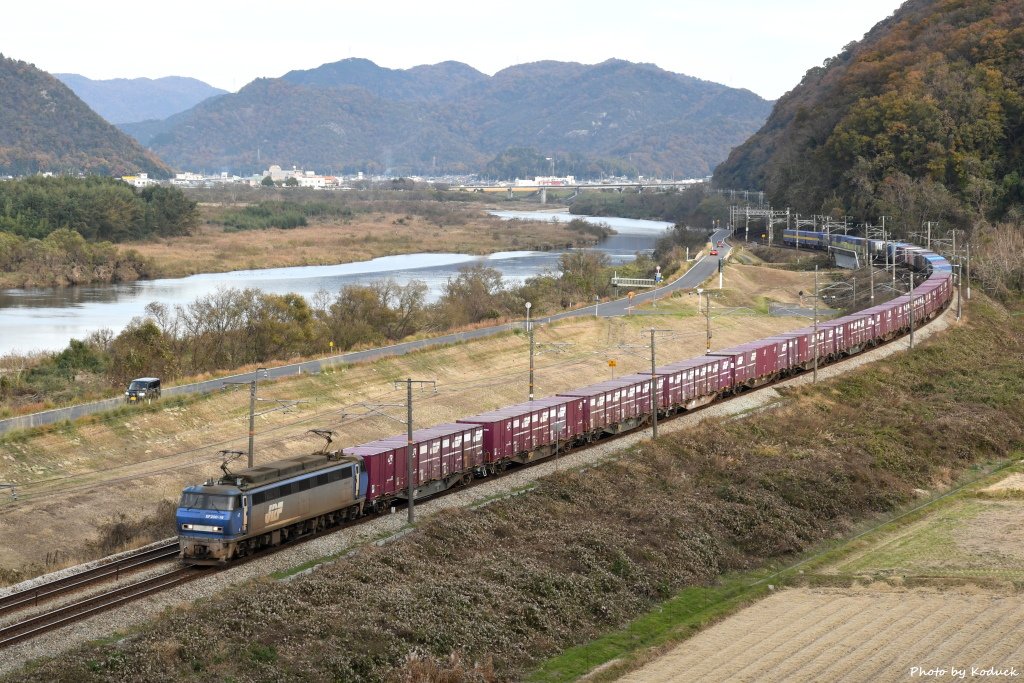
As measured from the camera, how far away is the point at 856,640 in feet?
→ 104

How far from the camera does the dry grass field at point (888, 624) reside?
29.5m

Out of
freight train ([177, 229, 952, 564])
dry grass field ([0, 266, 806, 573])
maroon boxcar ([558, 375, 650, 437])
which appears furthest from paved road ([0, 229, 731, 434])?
maroon boxcar ([558, 375, 650, 437])

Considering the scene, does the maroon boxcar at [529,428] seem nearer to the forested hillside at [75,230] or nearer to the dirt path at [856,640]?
the dirt path at [856,640]

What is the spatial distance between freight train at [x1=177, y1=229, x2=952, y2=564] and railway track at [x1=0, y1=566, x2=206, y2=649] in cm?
115

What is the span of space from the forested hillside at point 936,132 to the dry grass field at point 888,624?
341 ft

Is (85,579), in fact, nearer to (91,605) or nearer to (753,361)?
(91,605)

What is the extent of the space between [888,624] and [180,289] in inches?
4489

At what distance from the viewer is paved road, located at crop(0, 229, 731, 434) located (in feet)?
183

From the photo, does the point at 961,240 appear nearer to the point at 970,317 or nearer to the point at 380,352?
the point at 970,317

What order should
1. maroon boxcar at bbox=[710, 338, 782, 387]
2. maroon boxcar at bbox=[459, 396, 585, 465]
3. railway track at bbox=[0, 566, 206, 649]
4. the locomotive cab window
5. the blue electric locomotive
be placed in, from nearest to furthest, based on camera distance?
railway track at bbox=[0, 566, 206, 649]
the locomotive cab window
the blue electric locomotive
maroon boxcar at bbox=[459, 396, 585, 465]
maroon boxcar at bbox=[710, 338, 782, 387]

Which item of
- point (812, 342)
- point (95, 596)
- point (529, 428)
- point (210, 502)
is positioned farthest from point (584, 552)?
point (812, 342)

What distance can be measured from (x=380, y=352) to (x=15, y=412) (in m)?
25.0

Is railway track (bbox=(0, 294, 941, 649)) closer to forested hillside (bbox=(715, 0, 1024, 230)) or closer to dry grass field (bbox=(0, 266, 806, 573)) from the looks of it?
dry grass field (bbox=(0, 266, 806, 573))

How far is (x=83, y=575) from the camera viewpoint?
3366 centimetres
